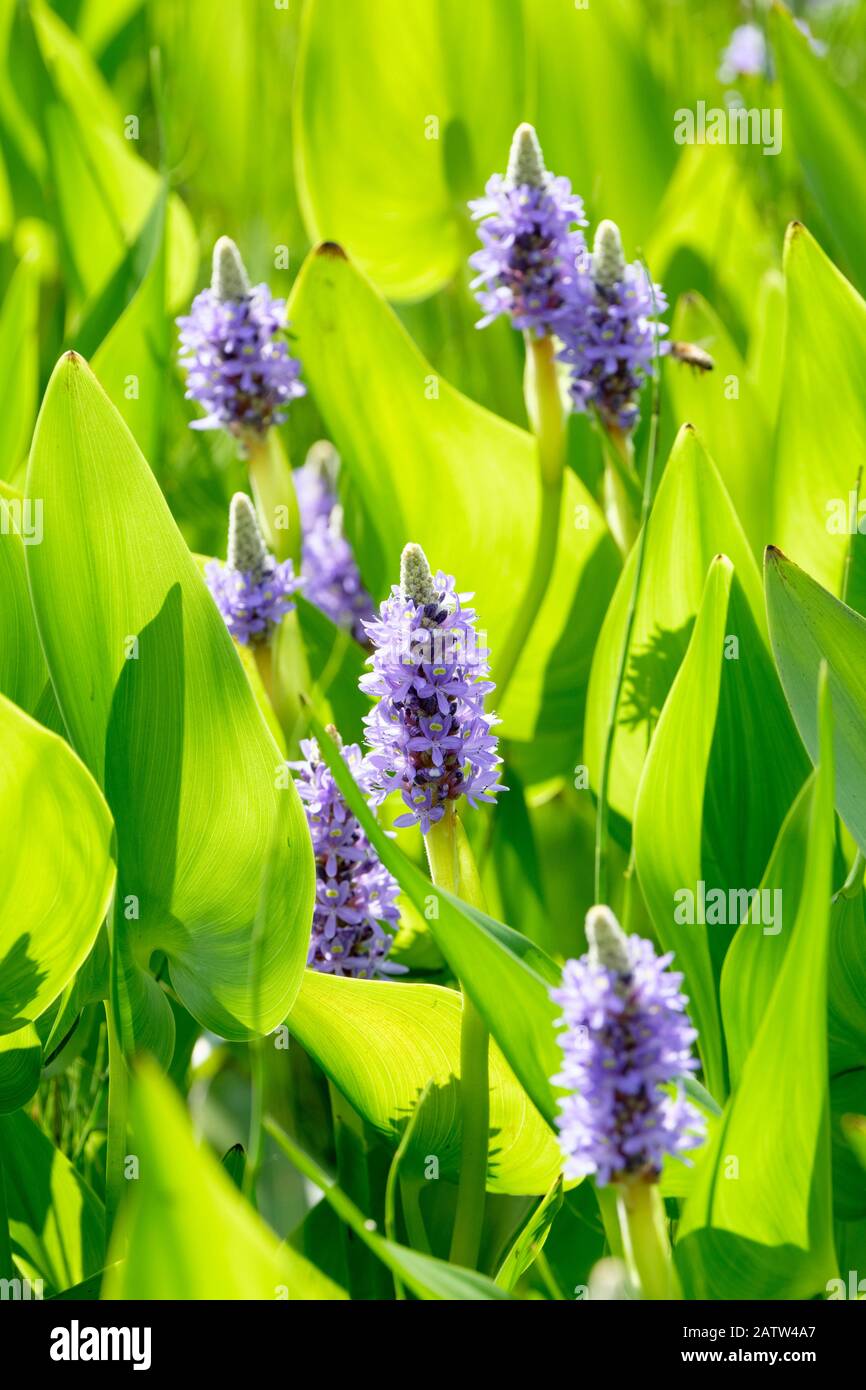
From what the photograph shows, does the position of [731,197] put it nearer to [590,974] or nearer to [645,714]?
[645,714]

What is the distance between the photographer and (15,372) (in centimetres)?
92

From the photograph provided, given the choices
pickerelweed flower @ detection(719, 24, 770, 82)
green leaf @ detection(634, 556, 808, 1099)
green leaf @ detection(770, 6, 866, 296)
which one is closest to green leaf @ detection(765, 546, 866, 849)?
green leaf @ detection(634, 556, 808, 1099)

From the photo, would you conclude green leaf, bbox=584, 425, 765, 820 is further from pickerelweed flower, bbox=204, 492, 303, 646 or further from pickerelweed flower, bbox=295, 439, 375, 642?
pickerelweed flower, bbox=295, 439, 375, 642

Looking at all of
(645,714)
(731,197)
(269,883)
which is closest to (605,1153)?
(269,883)

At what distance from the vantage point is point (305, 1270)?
63 cm

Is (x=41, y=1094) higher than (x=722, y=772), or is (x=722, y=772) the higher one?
(x=722, y=772)

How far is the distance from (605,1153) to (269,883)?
20 centimetres

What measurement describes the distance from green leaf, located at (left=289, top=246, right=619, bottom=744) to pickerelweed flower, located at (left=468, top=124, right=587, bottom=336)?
10cm

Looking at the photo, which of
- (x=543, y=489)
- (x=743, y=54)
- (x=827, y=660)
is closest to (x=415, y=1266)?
(x=827, y=660)

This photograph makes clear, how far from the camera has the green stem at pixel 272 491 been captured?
2.73ft

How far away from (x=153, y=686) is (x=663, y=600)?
288mm

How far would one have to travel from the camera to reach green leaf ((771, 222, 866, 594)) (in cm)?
76

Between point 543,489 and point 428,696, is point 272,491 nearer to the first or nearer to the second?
point 543,489

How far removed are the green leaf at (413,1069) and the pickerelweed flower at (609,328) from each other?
15.4 inches
